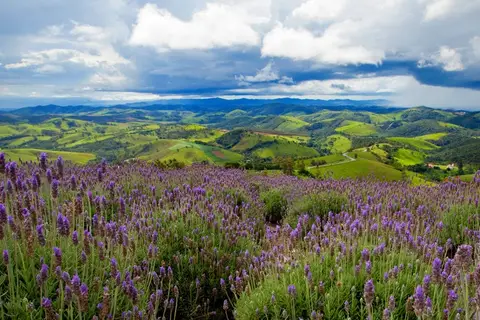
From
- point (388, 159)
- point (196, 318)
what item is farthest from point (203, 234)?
point (388, 159)

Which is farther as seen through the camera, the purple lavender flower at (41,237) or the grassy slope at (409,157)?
the grassy slope at (409,157)

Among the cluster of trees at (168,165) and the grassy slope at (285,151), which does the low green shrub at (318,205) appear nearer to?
the cluster of trees at (168,165)

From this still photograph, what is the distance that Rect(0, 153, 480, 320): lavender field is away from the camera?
258cm

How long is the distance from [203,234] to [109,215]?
223 cm

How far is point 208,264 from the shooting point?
4.52 m

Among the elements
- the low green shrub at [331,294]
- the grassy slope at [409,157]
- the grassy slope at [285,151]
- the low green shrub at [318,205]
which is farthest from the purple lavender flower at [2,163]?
the grassy slope at [285,151]

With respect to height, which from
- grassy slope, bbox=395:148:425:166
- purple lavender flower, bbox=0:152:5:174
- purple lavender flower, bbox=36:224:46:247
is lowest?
grassy slope, bbox=395:148:425:166

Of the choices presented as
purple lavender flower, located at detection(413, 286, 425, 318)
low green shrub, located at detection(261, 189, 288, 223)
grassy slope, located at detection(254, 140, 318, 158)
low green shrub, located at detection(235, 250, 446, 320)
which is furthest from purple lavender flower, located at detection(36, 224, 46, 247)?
grassy slope, located at detection(254, 140, 318, 158)

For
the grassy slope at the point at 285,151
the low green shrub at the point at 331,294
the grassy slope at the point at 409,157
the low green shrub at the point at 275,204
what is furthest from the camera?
the grassy slope at the point at 285,151

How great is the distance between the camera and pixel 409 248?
160 inches

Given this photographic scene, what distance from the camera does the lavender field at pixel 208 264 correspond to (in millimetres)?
2580

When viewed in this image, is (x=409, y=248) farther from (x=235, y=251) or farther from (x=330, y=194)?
(x=330, y=194)

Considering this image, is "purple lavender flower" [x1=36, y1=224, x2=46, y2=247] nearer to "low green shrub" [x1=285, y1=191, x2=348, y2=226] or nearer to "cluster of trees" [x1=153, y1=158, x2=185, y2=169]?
"low green shrub" [x1=285, y1=191, x2=348, y2=226]

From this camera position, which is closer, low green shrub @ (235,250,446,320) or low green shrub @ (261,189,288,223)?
low green shrub @ (235,250,446,320)
